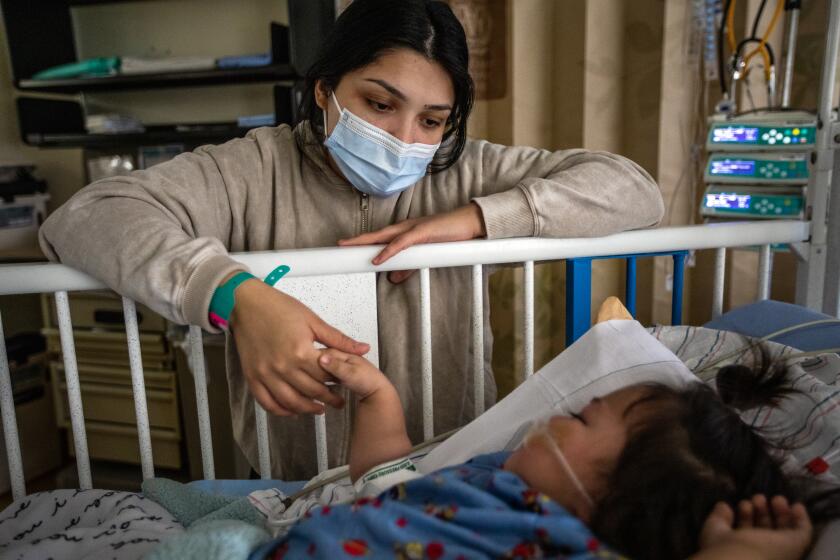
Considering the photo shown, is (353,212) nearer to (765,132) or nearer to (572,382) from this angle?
(572,382)

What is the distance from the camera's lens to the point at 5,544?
2.75ft

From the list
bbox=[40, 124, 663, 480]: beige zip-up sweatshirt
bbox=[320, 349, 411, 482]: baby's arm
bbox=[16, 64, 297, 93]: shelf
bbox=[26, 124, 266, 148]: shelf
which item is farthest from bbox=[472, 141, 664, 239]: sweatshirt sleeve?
bbox=[26, 124, 266, 148]: shelf

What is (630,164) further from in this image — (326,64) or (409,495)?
(409,495)

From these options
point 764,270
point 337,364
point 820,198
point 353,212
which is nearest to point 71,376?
point 337,364

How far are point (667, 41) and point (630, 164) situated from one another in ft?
3.53

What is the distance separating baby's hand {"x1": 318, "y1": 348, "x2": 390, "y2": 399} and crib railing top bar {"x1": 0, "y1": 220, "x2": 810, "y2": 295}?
0.62 ft

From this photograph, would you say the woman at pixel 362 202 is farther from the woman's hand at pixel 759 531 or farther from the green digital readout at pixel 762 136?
the green digital readout at pixel 762 136

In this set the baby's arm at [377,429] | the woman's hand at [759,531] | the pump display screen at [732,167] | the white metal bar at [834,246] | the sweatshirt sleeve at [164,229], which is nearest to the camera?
the woman's hand at [759,531]

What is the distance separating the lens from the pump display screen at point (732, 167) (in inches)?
64.9

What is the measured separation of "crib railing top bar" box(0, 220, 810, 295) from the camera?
92 cm

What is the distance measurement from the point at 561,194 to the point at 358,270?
14.3 inches

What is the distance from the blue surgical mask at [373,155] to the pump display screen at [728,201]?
37.2 inches

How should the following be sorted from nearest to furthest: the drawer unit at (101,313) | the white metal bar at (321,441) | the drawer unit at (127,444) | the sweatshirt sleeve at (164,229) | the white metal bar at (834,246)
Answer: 1. the sweatshirt sleeve at (164,229)
2. the white metal bar at (321,441)
3. the white metal bar at (834,246)
4. the drawer unit at (101,313)
5. the drawer unit at (127,444)

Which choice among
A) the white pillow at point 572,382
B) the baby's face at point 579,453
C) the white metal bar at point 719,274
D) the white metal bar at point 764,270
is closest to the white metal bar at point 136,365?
the white pillow at point 572,382
